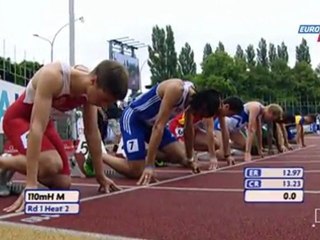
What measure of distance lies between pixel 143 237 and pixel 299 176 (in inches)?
31.9

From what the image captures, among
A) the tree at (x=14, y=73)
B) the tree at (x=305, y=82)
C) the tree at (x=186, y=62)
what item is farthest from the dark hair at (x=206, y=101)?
the tree at (x=186, y=62)

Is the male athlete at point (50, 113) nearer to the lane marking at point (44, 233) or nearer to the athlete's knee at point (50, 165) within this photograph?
the athlete's knee at point (50, 165)

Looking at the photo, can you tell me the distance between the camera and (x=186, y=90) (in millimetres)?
6059

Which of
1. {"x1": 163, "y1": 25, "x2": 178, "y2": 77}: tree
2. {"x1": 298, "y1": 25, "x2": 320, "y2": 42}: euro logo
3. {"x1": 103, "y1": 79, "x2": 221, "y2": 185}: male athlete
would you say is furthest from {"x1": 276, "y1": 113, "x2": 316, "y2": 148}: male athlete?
{"x1": 163, "y1": 25, "x2": 178, "y2": 77}: tree

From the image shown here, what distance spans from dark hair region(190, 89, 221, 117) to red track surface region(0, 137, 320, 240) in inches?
34.4

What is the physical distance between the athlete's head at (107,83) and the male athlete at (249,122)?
19.0 feet

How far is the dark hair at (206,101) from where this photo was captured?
19.4 feet

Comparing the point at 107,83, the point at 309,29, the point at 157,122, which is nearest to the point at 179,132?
the point at 157,122

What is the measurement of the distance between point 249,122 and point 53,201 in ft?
23.7

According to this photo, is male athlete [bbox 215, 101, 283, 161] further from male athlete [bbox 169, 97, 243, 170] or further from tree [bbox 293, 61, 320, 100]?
tree [bbox 293, 61, 320, 100]

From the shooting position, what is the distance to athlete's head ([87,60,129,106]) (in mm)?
3980

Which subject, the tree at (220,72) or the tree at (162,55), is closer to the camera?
the tree at (220,72)

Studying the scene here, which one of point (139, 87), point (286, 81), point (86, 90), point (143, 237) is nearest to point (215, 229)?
point (143, 237)

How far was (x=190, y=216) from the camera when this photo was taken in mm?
3732
